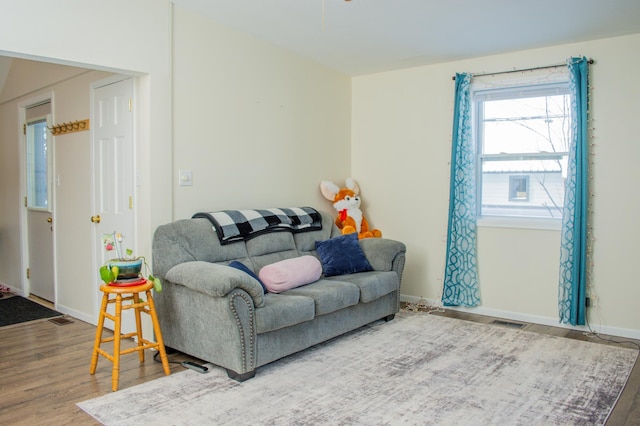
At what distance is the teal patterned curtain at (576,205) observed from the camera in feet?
13.5

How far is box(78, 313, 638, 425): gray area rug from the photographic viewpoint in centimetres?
253

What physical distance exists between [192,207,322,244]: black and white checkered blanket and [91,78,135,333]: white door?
53 centimetres

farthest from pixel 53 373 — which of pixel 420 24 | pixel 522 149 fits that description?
pixel 522 149

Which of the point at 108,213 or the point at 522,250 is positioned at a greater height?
the point at 108,213

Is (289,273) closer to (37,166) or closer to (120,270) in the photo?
(120,270)

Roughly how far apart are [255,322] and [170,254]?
0.80 meters

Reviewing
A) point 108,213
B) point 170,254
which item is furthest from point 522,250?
point 108,213

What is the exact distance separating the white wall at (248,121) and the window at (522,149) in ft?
4.84

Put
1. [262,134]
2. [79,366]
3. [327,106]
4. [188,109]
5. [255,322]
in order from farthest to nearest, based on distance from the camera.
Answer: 1. [327,106]
2. [262,134]
3. [188,109]
4. [79,366]
5. [255,322]

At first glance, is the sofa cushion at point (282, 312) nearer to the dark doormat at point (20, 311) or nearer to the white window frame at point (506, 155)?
the white window frame at point (506, 155)

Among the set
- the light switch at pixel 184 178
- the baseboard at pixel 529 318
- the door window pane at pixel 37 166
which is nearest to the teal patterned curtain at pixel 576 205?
the baseboard at pixel 529 318

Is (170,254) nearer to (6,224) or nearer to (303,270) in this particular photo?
(303,270)

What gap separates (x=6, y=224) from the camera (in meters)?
5.46

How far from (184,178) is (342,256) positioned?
1413 millimetres
